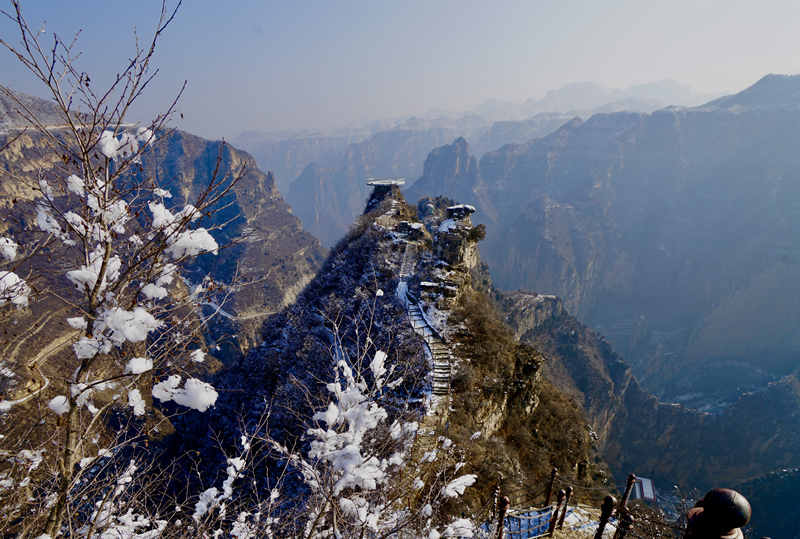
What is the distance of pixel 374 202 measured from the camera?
46969 mm

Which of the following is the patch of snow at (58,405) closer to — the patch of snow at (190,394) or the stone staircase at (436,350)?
the patch of snow at (190,394)

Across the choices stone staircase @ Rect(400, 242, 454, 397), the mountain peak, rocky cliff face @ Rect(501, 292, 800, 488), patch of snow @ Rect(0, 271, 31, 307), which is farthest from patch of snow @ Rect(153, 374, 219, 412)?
the mountain peak

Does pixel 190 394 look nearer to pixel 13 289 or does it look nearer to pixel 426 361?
pixel 13 289

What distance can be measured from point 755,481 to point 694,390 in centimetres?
7294

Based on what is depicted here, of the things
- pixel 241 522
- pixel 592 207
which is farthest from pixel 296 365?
pixel 592 207

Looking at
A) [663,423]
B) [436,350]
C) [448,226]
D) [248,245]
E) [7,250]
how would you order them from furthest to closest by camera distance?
[248,245], [663,423], [448,226], [436,350], [7,250]

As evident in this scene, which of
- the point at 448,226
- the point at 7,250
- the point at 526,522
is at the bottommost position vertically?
the point at 526,522

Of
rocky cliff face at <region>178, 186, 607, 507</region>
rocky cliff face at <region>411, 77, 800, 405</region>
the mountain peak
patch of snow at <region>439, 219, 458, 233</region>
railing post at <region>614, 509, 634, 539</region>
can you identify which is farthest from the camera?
the mountain peak

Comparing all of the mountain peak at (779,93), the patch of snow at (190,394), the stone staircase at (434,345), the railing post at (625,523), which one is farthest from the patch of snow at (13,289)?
the mountain peak at (779,93)

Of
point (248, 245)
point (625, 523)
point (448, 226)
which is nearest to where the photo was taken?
point (625, 523)

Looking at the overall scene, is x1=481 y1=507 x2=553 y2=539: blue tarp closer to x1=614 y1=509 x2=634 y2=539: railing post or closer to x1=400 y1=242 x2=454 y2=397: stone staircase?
x1=614 y1=509 x2=634 y2=539: railing post

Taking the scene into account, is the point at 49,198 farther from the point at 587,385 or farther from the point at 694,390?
the point at 694,390

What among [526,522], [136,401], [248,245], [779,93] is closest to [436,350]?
[526,522]

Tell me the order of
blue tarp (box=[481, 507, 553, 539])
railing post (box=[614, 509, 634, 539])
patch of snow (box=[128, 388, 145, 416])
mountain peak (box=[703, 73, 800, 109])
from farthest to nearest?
1. mountain peak (box=[703, 73, 800, 109])
2. blue tarp (box=[481, 507, 553, 539])
3. railing post (box=[614, 509, 634, 539])
4. patch of snow (box=[128, 388, 145, 416])
